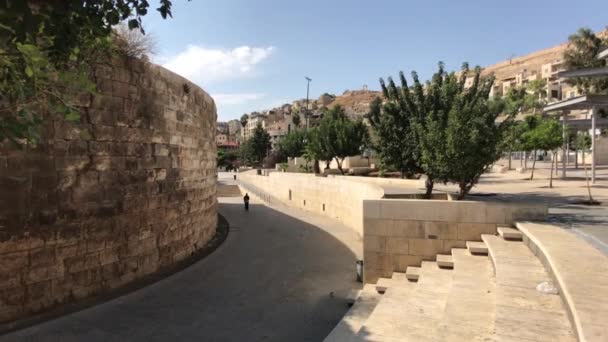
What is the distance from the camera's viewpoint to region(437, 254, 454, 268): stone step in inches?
293

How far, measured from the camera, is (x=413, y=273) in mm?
7801

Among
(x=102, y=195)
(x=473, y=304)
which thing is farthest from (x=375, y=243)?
(x=102, y=195)

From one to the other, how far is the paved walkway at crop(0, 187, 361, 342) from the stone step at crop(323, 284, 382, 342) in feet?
1.87

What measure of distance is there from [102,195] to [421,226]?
6359 millimetres

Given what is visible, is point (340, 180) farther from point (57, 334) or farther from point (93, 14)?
point (93, 14)

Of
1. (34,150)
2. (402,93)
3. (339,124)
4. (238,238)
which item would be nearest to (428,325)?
(34,150)

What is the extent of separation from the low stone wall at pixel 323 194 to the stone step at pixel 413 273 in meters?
3.87

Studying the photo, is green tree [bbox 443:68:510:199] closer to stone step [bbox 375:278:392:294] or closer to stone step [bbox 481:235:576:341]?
stone step [bbox 375:278:392:294]

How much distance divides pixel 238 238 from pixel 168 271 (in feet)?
18.3

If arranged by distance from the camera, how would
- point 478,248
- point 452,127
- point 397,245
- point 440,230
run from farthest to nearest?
point 452,127, point 397,245, point 440,230, point 478,248

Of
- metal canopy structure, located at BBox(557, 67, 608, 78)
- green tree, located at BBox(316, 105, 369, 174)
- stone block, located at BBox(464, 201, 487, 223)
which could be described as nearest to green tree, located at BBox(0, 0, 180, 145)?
stone block, located at BBox(464, 201, 487, 223)

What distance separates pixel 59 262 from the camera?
7203mm

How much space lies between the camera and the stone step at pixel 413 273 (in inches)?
303

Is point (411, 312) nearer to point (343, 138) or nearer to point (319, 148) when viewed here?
point (343, 138)
